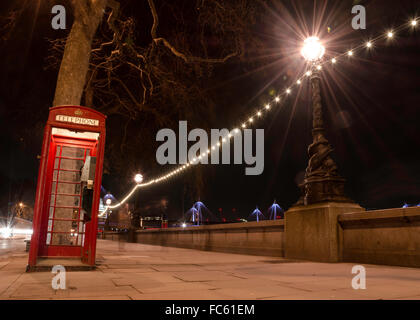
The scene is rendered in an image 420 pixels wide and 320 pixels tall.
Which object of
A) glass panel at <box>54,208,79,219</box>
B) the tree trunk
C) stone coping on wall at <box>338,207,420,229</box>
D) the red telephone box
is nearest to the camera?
the red telephone box

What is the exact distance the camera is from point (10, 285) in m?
4.00

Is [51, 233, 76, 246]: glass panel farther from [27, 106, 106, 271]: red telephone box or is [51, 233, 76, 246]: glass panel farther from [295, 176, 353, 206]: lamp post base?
[295, 176, 353, 206]: lamp post base

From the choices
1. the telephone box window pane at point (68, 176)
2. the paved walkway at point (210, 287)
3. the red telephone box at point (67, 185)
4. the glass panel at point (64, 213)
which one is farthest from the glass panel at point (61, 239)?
the paved walkway at point (210, 287)

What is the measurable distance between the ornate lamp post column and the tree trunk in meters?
5.58

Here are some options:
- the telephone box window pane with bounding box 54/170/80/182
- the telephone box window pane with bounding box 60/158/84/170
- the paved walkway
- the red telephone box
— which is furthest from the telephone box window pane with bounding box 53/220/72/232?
the paved walkway

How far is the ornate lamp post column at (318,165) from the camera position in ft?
26.9

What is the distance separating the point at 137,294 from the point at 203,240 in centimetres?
1073

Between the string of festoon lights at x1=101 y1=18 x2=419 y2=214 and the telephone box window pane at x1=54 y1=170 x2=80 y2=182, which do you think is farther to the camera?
the string of festoon lights at x1=101 y1=18 x2=419 y2=214

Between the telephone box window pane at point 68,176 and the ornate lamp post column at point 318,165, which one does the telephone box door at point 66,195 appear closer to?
the telephone box window pane at point 68,176

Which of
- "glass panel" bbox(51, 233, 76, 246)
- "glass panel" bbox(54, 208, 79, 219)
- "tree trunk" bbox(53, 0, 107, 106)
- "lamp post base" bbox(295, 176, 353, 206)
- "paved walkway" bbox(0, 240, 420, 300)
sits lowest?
"paved walkway" bbox(0, 240, 420, 300)

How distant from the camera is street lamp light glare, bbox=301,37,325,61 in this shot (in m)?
8.73

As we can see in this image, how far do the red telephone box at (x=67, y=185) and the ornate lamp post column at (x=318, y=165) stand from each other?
524 cm
